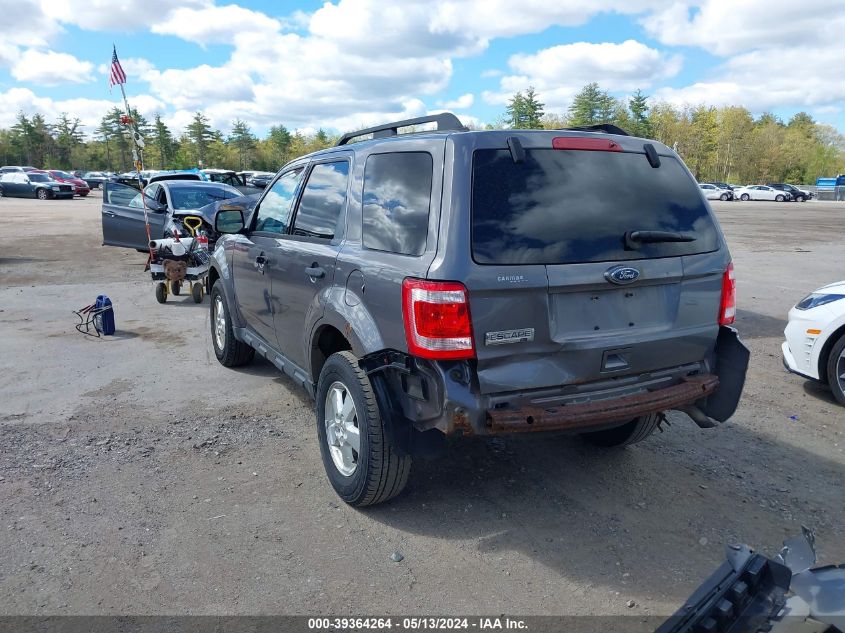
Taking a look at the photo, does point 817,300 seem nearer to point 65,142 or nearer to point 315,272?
point 315,272

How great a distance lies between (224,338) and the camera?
6426mm

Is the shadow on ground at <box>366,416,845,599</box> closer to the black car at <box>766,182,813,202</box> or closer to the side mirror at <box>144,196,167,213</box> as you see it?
the side mirror at <box>144,196,167,213</box>

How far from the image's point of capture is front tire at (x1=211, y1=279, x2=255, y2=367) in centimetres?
625

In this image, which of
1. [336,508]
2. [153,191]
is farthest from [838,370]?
[153,191]

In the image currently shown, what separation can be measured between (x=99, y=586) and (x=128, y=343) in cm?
494

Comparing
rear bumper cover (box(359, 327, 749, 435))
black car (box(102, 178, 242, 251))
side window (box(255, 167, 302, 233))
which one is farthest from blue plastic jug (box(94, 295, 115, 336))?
black car (box(102, 178, 242, 251))

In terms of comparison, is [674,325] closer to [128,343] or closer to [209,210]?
[128,343]

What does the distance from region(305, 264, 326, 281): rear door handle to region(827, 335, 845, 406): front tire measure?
429 cm

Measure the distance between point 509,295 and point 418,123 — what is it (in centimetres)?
142

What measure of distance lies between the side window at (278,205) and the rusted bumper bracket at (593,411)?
8.14ft

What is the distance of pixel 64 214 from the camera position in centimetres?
2936

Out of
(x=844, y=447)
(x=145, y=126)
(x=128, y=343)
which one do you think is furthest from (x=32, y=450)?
(x=145, y=126)

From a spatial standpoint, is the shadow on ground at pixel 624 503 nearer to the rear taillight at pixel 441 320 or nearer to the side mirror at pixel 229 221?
the rear taillight at pixel 441 320

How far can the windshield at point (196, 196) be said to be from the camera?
13.7 metres
